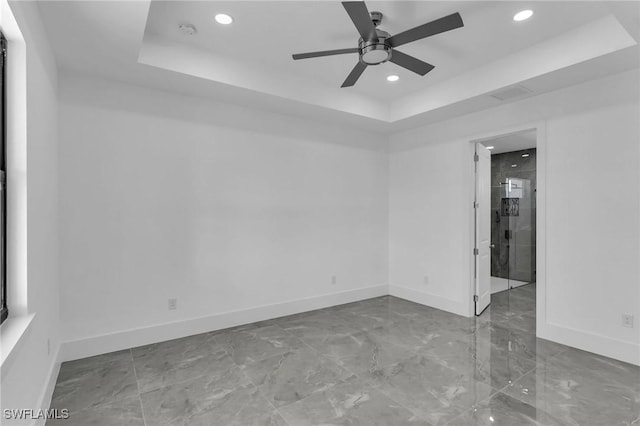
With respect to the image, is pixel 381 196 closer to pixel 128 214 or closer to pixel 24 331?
pixel 128 214

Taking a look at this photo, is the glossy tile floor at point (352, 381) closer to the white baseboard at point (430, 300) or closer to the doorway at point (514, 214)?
the white baseboard at point (430, 300)

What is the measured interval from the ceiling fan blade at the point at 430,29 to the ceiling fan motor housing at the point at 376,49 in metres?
0.05

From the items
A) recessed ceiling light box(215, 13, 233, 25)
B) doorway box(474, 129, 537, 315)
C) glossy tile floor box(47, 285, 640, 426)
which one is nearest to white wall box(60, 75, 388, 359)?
glossy tile floor box(47, 285, 640, 426)

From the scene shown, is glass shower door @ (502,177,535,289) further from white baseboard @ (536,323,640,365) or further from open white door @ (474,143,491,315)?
white baseboard @ (536,323,640,365)

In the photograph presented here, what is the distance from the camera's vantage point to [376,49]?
2.58 metres

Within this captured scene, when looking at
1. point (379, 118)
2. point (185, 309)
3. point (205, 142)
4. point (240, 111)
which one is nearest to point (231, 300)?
point (185, 309)

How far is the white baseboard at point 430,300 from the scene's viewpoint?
453 cm

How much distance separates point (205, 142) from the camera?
3.87m

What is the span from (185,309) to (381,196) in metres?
3.36

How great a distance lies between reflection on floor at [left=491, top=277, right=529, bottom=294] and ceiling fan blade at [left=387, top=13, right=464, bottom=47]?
193 inches

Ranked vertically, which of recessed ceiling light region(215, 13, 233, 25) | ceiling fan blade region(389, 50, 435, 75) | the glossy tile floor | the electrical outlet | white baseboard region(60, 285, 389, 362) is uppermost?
recessed ceiling light region(215, 13, 233, 25)

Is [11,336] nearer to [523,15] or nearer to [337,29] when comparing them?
[337,29]

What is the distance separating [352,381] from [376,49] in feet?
8.68

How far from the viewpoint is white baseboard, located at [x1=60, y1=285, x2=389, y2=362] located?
3164 mm
